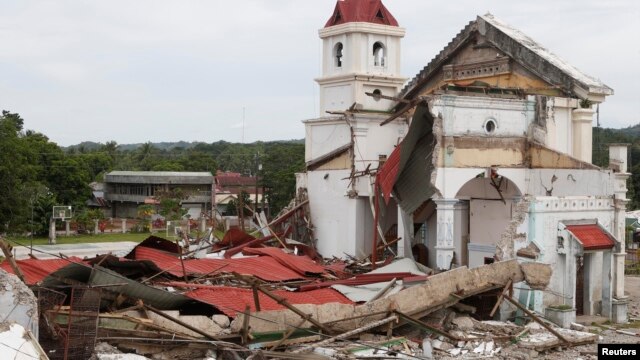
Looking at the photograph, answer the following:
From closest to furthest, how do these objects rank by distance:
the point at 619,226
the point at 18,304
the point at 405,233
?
the point at 18,304 → the point at 619,226 → the point at 405,233

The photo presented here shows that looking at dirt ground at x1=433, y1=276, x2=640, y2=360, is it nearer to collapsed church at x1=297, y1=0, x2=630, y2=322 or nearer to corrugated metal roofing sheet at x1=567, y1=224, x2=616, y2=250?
collapsed church at x1=297, y1=0, x2=630, y2=322

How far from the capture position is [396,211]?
2431cm

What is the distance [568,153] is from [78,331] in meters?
15.5

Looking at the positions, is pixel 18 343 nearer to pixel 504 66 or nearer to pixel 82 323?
pixel 82 323

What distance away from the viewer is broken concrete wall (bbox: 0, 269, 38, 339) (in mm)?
11758

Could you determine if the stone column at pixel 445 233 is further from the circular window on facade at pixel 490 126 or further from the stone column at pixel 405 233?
the circular window on facade at pixel 490 126

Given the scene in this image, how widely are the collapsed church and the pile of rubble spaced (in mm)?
1942

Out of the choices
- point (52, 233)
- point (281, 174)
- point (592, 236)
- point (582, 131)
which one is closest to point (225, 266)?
point (592, 236)

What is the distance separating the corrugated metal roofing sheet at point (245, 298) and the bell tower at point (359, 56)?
1088 centimetres

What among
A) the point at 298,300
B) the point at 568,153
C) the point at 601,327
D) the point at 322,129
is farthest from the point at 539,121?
the point at 298,300

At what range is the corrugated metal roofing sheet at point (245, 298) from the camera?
14695 millimetres

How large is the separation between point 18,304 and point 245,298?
456 cm

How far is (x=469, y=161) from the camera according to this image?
2077 cm

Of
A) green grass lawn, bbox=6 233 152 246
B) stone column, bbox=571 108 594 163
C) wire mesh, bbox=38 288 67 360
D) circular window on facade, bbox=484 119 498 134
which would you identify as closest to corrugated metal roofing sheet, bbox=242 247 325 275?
circular window on facade, bbox=484 119 498 134
